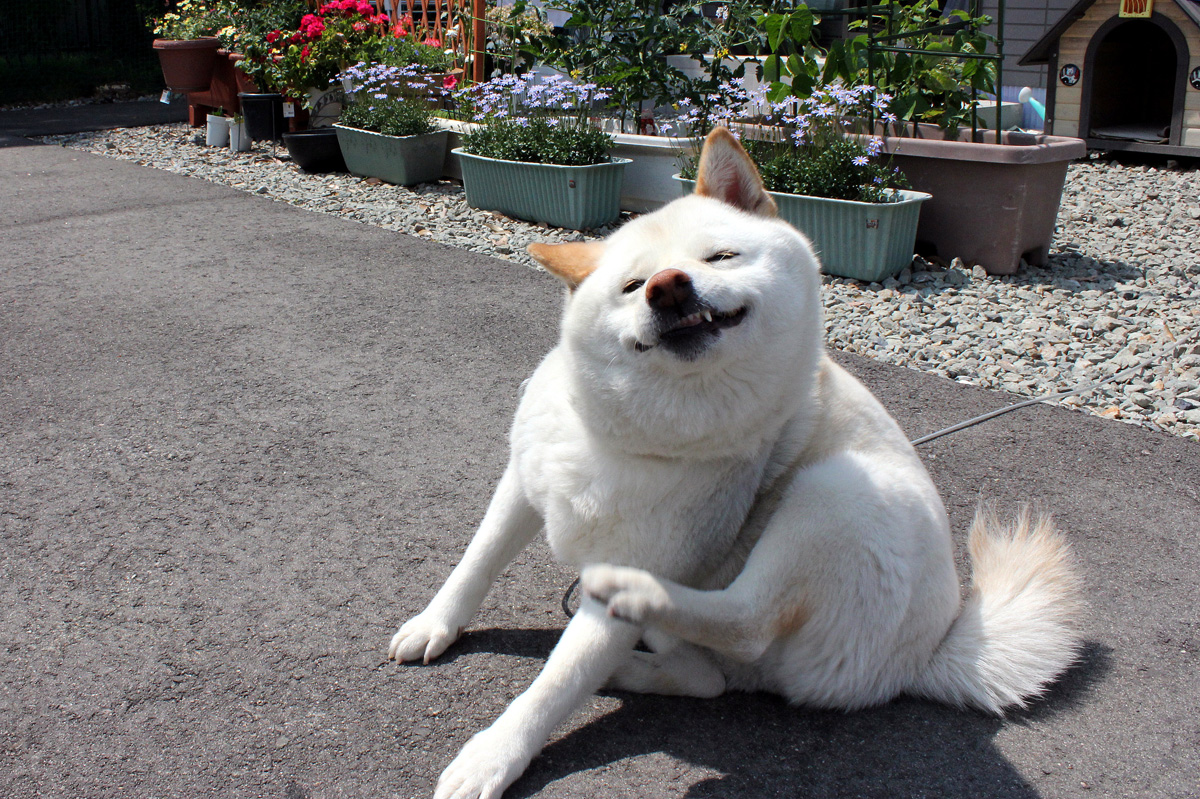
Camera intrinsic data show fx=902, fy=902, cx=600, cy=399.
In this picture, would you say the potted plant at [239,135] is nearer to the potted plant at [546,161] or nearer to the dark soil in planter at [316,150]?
the dark soil in planter at [316,150]

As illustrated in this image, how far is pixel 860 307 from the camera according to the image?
4.70 metres

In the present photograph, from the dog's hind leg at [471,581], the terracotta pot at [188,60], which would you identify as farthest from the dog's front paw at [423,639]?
the terracotta pot at [188,60]

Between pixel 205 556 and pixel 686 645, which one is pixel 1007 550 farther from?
pixel 205 556

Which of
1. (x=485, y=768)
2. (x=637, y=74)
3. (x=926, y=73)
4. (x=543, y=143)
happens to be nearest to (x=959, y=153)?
(x=926, y=73)

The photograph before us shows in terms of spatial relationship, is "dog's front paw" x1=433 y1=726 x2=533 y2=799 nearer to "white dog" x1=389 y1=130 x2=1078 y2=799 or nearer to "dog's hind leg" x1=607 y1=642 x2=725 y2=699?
Answer: "white dog" x1=389 y1=130 x2=1078 y2=799

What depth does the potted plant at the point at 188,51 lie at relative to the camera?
973cm

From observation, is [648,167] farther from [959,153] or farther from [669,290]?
[669,290]

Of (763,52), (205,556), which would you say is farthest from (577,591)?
(763,52)

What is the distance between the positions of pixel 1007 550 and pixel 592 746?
1095mm

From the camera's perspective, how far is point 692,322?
5.41 ft

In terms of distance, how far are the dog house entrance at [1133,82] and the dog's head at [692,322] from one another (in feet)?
25.4

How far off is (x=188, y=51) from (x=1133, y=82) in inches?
382

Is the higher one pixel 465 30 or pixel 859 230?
pixel 465 30

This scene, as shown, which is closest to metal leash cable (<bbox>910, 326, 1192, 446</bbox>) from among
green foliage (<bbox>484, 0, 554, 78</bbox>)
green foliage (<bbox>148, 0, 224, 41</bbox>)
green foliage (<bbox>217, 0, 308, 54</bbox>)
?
green foliage (<bbox>484, 0, 554, 78</bbox>)
